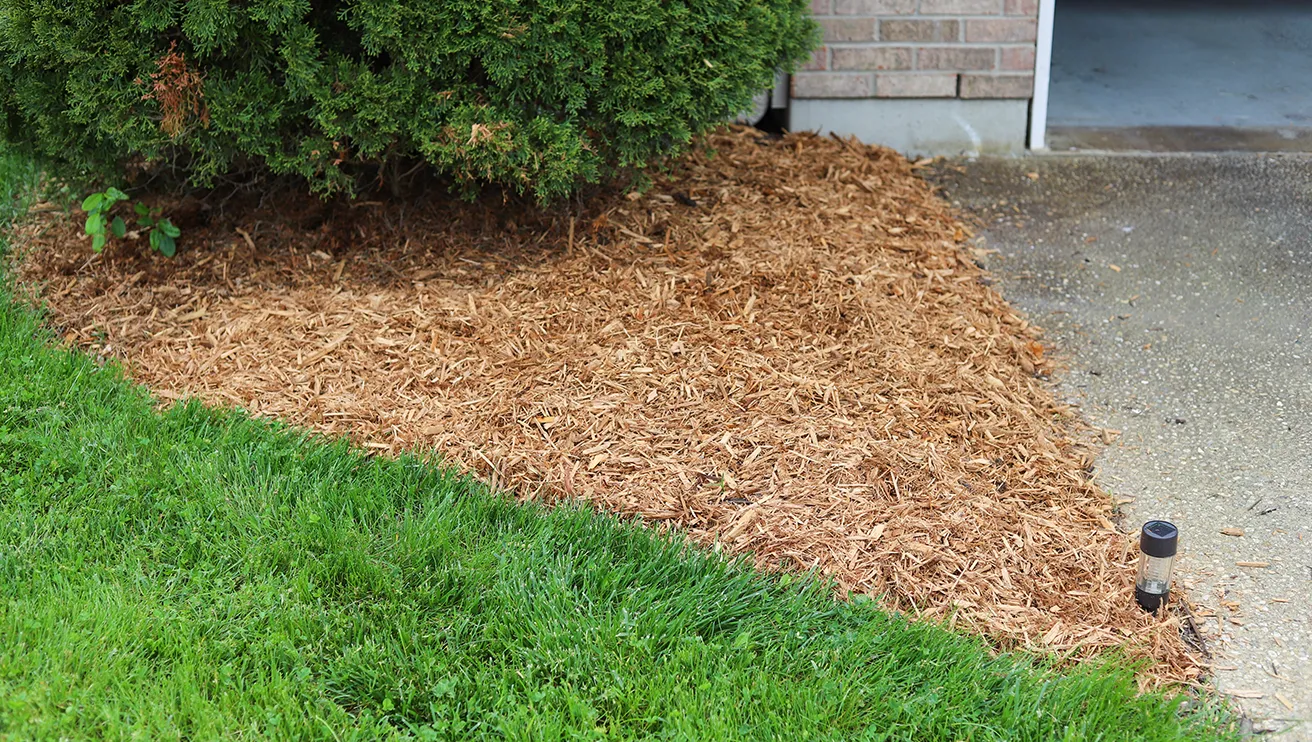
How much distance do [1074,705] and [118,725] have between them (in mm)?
2151

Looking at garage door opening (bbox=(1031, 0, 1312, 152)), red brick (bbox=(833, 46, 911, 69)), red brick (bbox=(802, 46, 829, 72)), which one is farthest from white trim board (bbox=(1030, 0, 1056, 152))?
red brick (bbox=(802, 46, 829, 72))

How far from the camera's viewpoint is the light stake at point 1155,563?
114 inches

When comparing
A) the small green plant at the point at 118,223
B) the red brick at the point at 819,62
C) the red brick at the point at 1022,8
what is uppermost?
the red brick at the point at 1022,8

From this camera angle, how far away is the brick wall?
5.68 m

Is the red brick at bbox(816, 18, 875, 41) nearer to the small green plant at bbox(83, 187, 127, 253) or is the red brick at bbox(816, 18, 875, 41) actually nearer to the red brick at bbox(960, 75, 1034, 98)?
the red brick at bbox(960, 75, 1034, 98)

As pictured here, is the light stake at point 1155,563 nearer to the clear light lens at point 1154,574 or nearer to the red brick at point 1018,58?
the clear light lens at point 1154,574

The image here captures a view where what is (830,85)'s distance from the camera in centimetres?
583

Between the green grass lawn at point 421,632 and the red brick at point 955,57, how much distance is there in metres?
3.49

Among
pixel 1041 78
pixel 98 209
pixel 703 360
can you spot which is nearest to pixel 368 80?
pixel 98 209

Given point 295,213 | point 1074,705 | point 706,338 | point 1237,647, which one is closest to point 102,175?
point 295,213

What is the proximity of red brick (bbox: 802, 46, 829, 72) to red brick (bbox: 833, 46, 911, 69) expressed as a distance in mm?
41

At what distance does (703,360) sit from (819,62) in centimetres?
244

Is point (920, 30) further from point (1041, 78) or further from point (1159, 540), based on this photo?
point (1159, 540)

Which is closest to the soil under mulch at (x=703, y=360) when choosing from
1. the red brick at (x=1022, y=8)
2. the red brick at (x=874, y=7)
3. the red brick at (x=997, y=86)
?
the red brick at (x=997, y=86)
